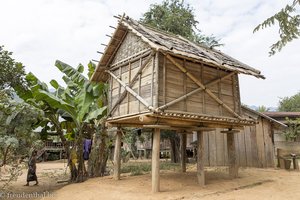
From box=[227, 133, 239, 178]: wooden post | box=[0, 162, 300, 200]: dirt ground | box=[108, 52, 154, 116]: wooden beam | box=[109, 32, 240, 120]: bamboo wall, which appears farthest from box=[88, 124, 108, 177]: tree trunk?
box=[227, 133, 239, 178]: wooden post

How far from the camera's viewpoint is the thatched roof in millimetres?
8496

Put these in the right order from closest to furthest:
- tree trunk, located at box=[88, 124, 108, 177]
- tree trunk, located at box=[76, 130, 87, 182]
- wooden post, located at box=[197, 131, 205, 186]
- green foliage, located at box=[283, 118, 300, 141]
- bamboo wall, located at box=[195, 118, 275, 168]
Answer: wooden post, located at box=[197, 131, 205, 186] → tree trunk, located at box=[76, 130, 87, 182] → tree trunk, located at box=[88, 124, 108, 177] → bamboo wall, located at box=[195, 118, 275, 168] → green foliage, located at box=[283, 118, 300, 141]

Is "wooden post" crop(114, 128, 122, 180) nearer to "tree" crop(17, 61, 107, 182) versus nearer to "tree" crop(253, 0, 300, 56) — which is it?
"tree" crop(17, 61, 107, 182)

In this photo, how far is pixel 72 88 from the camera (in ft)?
40.8

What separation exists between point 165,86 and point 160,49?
123cm

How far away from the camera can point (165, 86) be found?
8.67 meters

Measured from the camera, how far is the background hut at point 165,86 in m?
8.59

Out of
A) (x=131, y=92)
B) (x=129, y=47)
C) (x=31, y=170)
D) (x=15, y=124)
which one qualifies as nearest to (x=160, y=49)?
(x=131, y=92)

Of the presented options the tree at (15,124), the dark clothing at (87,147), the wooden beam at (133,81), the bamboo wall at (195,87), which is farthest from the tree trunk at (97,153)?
the bamboo wall at (195,87)

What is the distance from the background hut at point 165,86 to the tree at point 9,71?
3246 mm

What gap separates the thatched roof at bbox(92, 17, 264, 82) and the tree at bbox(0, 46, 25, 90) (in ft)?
10.4

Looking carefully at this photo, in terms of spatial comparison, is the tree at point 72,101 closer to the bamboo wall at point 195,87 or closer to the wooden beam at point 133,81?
the wooden beam at point 133,81

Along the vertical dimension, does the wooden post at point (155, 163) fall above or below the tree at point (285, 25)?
below

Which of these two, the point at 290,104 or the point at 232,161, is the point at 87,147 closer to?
the point at 232,161
